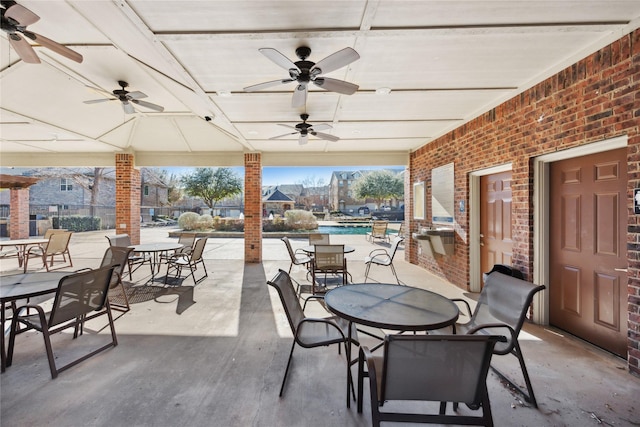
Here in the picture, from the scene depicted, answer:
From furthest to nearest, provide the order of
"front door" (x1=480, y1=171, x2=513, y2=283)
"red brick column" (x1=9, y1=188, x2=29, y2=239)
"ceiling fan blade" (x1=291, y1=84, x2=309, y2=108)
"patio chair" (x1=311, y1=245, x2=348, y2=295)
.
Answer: "red brick column" (x1=9, y1=188, x2=29, y2=239), "patio chair" (x1=311, y1=245, x2=348, y2=295), "front door" (x1=480, y1=171, x2=513, y2=283), "ceiling fan blade" (x1=291, y1=84, x2=309, y2=108)

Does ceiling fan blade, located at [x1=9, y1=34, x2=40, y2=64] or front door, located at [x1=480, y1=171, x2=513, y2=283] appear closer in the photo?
ceiling fan blade, located at [x1=9, y1=34, x2=40, y2=64]

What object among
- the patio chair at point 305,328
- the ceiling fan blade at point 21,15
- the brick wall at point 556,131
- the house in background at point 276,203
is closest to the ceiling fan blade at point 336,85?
the patio chair at point 305,328

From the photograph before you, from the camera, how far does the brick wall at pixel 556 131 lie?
2281 millimetres

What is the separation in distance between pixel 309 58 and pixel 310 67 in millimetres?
282

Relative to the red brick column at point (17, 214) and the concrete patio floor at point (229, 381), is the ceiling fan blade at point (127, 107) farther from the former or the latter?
the red brick column at point (17, 214)

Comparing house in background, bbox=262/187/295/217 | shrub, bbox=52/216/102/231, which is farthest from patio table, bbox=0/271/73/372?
house in background, bbox=262/187/295/217

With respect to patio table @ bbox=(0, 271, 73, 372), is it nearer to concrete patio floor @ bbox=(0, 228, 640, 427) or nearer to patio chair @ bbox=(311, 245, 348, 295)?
concrete patio floor @ bbox=(0, 228, 640, 427)

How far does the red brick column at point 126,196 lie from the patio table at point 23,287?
5.07 meters

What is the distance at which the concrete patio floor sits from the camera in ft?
6.05

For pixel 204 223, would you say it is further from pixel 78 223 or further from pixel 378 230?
pixel 378 230

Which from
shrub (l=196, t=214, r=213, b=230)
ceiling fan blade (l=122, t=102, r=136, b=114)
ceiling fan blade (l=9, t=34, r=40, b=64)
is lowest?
shrub (l=196, t=214, r=213, b=230)

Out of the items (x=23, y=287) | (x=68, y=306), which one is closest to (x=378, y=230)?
(x=68, y=306)

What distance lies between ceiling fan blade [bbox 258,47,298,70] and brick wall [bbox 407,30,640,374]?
113 inches

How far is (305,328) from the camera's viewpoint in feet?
7.70
